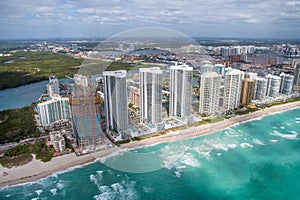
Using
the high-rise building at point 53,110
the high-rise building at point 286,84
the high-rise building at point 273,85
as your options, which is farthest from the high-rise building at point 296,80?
the high-rise building at point 53,110

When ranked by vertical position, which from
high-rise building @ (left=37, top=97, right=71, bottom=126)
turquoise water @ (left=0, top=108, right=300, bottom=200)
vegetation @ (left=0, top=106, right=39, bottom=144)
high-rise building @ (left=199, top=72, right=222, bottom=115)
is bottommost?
turquoise water @ (left=0, top=108, right=300, bottom=200)

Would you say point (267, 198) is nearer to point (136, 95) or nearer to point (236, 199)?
point (236, 199)

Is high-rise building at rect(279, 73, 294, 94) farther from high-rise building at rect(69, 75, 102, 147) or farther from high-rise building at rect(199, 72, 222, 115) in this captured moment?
high-rise building at rect(69, 75, 102, 147)

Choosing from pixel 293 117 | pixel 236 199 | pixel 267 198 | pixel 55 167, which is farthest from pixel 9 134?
pixel 293 117

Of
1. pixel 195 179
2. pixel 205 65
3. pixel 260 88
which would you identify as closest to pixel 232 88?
pixel 260 88

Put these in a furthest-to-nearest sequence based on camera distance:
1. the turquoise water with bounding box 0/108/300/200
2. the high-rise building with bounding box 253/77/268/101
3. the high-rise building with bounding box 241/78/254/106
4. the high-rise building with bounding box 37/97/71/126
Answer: the high-rise building with bounding box 253/77/268/101, the high-rise building with bounding box 241/78/254/106, the high-rise building with bounding box 37/97/71/126, the turquoise water with bounding box 0/108/300/200

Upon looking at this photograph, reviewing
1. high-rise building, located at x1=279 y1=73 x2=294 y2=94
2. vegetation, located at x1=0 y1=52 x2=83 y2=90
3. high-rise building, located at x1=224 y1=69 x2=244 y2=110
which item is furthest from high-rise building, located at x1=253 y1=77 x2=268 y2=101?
vegetation, located at x1=0 y1=52 x2=83 y2=90

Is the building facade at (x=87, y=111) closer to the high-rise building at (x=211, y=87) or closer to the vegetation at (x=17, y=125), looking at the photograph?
the vegetation at (x=17, y=125)
